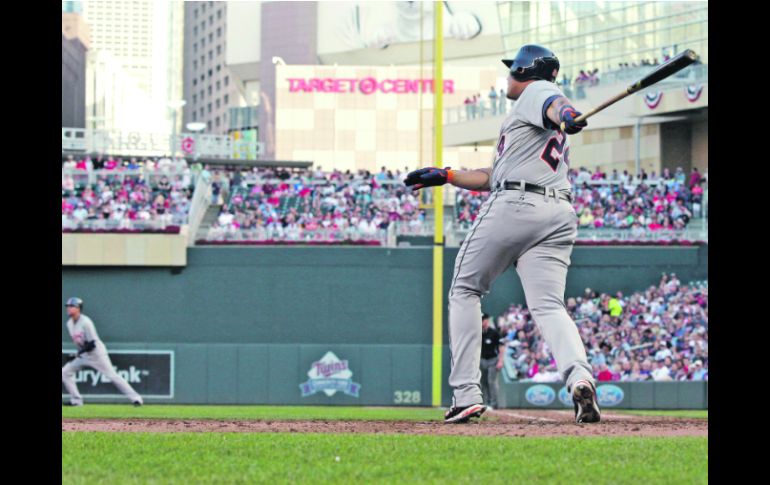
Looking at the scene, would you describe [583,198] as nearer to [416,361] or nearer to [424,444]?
[416,361]

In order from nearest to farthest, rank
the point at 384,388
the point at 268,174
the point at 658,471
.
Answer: the point at 658,471, the point at 384,388, the point at 268,174

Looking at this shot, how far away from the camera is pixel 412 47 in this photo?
7500cm

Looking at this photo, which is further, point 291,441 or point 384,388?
point 384,388

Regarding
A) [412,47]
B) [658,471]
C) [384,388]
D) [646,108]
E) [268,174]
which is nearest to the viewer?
[658,471]

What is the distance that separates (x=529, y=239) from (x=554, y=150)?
1.92ft

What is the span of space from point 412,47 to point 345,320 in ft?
168

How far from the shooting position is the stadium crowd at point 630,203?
27422 mm

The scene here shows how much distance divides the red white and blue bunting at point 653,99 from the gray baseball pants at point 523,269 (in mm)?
29529

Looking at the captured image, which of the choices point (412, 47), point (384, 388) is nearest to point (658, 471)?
point (384, 388)

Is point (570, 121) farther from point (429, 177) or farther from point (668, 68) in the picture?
point (429, 177)

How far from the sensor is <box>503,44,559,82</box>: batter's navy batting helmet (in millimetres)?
7441

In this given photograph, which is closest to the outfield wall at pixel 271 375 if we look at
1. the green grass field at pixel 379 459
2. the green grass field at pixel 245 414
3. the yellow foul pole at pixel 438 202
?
the yellow foul pole at pixel 438 202

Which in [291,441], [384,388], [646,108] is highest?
[646,108]

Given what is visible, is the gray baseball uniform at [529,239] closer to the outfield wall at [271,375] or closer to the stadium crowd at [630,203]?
the outfield wall at [271,375]
